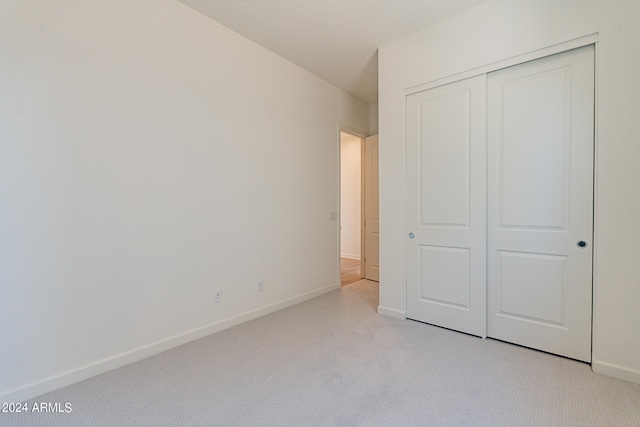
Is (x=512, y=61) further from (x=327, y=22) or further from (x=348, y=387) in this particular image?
(x=348, y=387)

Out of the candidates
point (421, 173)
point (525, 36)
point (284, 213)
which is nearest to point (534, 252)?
point (421, 173)

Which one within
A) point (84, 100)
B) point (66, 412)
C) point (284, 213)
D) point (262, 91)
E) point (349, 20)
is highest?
point (349, 20)

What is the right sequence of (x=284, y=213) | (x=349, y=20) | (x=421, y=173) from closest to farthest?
(x=349, y=20) → (x=421, y=173) → (x=284, y=213)

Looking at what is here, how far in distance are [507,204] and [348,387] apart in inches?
74.7

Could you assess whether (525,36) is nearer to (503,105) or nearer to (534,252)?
(503,105)

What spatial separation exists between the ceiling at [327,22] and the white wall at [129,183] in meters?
0.19

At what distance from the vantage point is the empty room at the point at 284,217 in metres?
1.77

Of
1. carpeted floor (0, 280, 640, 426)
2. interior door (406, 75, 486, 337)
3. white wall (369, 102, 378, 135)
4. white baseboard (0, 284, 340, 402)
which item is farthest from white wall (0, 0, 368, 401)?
white wall (369, 102, 378, 135)

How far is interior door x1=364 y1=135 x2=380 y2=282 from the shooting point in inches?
178

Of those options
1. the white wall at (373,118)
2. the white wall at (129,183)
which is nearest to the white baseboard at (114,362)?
the white wall at (129,183)

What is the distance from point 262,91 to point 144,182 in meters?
1.56

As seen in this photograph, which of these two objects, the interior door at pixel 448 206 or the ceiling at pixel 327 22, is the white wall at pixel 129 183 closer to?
the ceiling at pixel 327 22

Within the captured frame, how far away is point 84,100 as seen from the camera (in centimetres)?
200

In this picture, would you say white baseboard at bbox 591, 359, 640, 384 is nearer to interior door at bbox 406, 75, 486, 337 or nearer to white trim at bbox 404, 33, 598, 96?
interior door at bbox 406, 75, 486, 337
